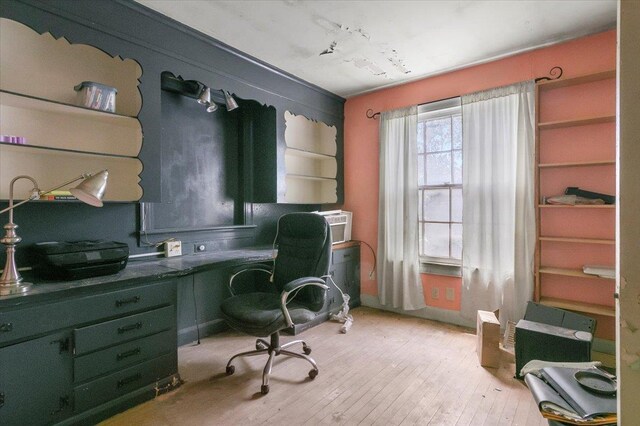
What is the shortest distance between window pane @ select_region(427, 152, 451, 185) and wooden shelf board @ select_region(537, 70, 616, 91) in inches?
38.7

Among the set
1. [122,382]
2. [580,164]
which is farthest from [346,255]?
[122,382]

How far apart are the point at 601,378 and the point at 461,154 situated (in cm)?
253

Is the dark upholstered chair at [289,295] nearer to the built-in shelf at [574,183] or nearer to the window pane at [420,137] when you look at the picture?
the window pane at [420,137]

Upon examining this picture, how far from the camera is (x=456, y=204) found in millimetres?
3422

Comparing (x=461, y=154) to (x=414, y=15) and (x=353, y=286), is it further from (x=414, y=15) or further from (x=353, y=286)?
(x=353, y=286)

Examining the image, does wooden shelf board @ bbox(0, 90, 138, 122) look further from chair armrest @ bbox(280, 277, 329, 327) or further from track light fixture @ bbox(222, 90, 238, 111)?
chair armrest @ bbox(280, 277, 329, 327)

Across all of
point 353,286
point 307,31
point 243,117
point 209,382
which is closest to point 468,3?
point 307,31

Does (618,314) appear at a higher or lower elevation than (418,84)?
lower

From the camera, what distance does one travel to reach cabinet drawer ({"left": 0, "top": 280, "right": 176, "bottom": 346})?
1560 mm

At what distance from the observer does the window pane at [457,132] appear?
3.36m

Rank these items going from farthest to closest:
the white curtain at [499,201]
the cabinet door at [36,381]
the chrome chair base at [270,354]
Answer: the white curtain at [499,201] < the chrome chair base at [270,354] < the cabinet door at [36,381]

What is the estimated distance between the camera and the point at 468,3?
2.24 metres

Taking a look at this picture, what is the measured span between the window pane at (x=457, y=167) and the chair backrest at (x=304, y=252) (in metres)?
1.70

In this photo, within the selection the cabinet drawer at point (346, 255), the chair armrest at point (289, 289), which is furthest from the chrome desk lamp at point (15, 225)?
the cabinet drawer at point (346, 255)
